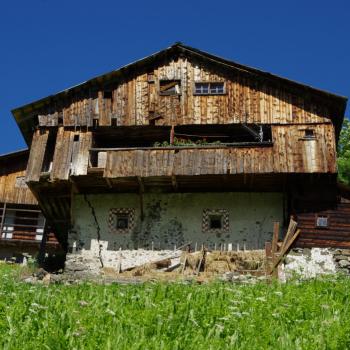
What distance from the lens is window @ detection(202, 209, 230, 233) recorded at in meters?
23.8

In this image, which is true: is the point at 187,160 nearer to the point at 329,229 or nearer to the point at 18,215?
the point at 329,229

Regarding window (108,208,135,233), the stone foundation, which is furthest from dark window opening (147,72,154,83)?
the stone foundation

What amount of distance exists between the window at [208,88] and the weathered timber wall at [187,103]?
6.6 inches

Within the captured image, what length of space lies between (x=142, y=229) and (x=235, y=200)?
3802 millimetres

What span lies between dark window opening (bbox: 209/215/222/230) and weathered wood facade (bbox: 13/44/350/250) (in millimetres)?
1123

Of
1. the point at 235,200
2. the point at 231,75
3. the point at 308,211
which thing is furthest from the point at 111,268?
the point at 231,75

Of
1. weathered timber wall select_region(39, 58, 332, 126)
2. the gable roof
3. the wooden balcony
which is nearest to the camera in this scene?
weathered timber wall select_region(39, 58, 332, 126)

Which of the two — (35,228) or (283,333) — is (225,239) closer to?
(283,333)

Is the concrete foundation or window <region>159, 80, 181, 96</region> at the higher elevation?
window <region>159, 80, 181, 96</region>

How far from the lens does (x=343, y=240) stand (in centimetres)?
2272

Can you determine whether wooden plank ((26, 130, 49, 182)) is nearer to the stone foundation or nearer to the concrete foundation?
the concrete foundation

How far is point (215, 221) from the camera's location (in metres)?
24.1

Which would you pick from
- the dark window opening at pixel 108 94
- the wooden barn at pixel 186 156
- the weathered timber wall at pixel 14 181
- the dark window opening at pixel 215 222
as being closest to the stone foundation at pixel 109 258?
the wooden barn at pixel 186 156

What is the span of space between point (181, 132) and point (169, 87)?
2003mm
